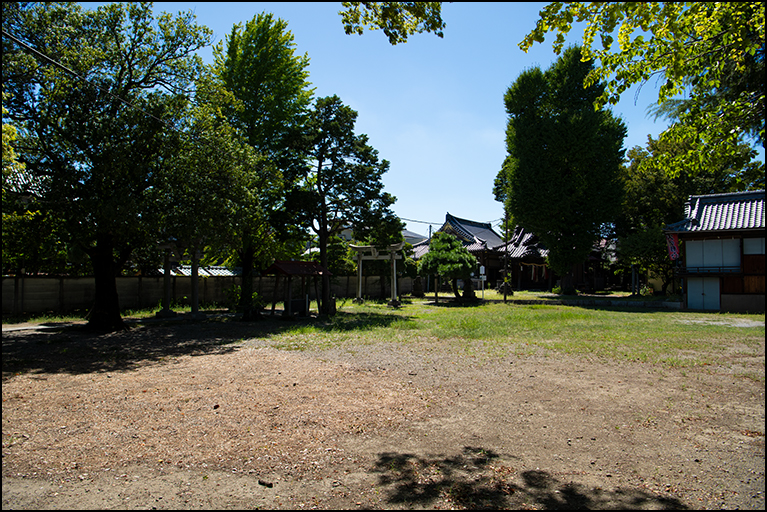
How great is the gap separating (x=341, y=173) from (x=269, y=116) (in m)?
4.19

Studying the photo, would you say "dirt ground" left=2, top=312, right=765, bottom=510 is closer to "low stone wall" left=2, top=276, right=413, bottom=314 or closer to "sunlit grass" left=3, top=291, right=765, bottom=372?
"sunlit grass" left=3, top=291, right=765, bottom=372

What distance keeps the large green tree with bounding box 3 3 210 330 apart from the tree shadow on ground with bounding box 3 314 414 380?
2.65 meters

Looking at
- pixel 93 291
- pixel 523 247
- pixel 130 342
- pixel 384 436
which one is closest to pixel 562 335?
pixel 384 436

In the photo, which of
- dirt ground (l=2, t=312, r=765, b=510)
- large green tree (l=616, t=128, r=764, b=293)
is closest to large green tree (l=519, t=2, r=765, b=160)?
dirt ground (l=2, t=312, r=765, b=510)

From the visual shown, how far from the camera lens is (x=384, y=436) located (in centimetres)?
446

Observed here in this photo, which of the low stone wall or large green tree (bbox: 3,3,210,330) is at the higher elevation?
large green tree (bbox: 3,3,210,330)

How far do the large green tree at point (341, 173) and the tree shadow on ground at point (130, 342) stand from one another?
13.8ft

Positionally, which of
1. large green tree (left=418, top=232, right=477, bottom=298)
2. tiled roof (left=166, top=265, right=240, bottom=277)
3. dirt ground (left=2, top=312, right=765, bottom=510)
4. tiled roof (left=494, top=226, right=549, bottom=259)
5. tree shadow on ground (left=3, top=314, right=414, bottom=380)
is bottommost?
tree shadow on ground (left=3, top=314, right=414, bottom=380)

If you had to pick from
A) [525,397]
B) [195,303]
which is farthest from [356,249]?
[525,397]

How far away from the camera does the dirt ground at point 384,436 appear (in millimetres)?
3232

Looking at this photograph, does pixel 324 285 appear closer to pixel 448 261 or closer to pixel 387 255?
pixel 387 255

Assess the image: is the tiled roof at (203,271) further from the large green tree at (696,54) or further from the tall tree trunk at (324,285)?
the large green tree at (696,54)

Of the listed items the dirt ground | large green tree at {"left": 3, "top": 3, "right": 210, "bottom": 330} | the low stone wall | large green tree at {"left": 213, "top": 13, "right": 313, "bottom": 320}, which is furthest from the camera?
large green tree at {"left": 213, "top": 13, "right": 313, "bottom": 320}

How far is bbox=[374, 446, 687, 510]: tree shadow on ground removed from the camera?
3.11m
